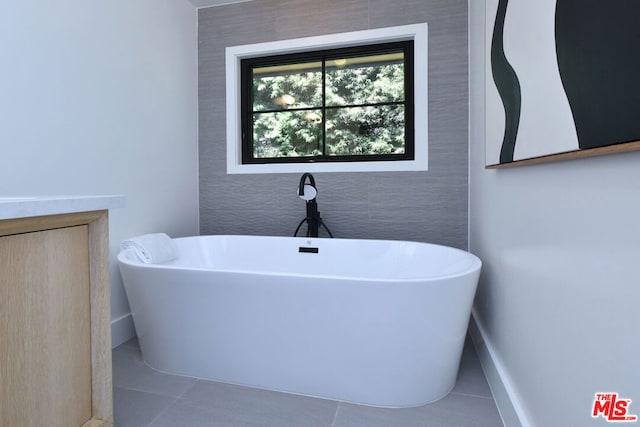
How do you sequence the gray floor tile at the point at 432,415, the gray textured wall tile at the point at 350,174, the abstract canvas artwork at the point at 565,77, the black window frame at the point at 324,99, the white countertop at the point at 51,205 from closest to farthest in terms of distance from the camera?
the abstract canvas artwork at the point at 565,77
the white countertop at the point at 51,205
the gray floor tile at the point at 432,415
the gray textured wall tile at the point at 350,174
the black window frame at the point at 324,99

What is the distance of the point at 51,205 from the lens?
0.99 m

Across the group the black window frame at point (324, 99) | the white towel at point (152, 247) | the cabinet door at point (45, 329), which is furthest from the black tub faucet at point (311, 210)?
the cabinet door at point (45, 329)

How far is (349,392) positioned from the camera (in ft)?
5.14

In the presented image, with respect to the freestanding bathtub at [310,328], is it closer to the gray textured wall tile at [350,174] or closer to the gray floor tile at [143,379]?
the gray floor tile at [143,379]

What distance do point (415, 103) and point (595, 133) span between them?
2.00 metres

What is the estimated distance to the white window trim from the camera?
8.36ft

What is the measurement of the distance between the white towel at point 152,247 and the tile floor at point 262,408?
684 mm

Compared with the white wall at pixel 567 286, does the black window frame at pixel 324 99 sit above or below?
above

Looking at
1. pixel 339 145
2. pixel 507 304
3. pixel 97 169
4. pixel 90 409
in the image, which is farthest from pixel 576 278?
pixel 97 169

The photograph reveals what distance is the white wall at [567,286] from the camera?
0.65 metres

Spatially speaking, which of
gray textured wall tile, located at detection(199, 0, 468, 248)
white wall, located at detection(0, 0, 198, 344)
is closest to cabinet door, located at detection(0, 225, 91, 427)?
white wall, located at detection(0, 0, 198, 344)

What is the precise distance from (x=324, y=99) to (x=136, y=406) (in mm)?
2391

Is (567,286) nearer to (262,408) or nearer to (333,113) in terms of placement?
(262,408)

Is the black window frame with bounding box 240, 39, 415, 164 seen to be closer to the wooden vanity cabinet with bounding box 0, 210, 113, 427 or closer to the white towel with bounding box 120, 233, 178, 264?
the white towel with bounding box 120, 233, 178, 264
